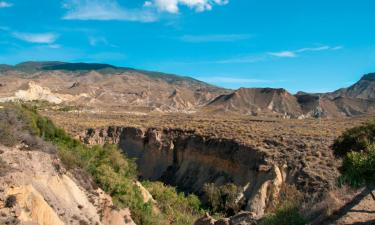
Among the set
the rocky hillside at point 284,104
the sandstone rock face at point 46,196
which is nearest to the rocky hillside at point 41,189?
the sandstone rock face at point 46,196

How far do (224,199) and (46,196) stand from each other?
58.3 ft

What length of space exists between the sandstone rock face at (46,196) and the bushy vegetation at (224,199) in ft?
32.4

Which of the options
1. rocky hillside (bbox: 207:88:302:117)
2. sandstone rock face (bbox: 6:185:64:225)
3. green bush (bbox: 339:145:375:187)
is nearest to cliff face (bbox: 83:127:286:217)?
green bush (bbox: 339:145:375:187)

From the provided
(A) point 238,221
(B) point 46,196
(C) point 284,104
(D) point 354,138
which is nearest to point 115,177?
(B) point 46,196

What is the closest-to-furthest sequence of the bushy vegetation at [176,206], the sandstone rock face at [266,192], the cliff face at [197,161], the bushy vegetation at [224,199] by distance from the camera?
the bushy vegetation at [176,206], the sandstone rock face at [266,192], the bushy vegetation at [224,199], the cliff face at [197,161]

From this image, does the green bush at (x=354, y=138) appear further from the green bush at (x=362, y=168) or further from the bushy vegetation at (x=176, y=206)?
the green bush at (x=362, y=168)

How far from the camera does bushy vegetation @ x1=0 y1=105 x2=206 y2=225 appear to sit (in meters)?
28.4

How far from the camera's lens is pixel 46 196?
21.0 m

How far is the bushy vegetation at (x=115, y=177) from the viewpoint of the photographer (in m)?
28.4

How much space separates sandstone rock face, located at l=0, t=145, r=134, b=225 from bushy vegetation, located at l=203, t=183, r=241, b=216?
988 centimetres

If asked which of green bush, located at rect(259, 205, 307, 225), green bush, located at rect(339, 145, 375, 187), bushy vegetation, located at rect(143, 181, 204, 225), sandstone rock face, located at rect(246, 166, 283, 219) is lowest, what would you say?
bushy vegetation, located at rect(143, 181, 204, 225)

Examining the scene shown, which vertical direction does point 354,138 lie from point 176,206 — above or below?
above

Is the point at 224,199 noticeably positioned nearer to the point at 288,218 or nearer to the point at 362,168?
the point at 288,218

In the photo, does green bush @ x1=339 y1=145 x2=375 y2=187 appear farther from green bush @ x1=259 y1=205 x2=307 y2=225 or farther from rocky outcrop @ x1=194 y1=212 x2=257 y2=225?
rocky outcrop @ x1=194 y1=212 x2=257 y2=225
